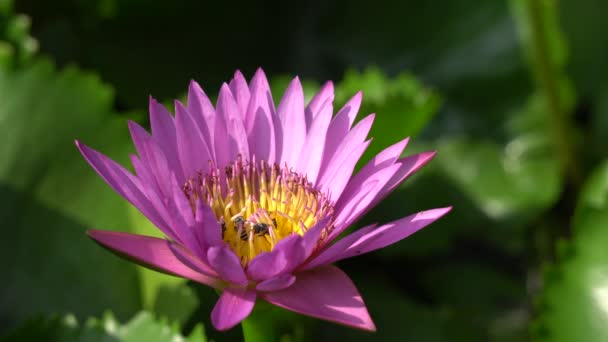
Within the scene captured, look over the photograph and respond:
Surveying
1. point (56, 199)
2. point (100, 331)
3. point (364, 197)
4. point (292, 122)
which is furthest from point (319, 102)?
point (56, 199)

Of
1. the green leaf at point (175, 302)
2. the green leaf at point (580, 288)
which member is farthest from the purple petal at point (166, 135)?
the green leaf at point (580, 288)

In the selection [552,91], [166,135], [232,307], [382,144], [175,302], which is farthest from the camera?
[552,91]

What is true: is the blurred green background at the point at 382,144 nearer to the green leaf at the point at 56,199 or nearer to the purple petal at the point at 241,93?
the green leaf at the point at 56,199

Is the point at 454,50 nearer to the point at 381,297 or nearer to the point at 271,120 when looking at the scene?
the point at 381,297

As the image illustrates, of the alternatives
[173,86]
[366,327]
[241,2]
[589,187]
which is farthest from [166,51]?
[366,327]

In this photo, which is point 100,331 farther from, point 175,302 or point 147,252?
point 147,252

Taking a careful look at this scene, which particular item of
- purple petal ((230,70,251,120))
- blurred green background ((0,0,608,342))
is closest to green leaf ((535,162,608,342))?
blurred green background ((0,0,608,342))
